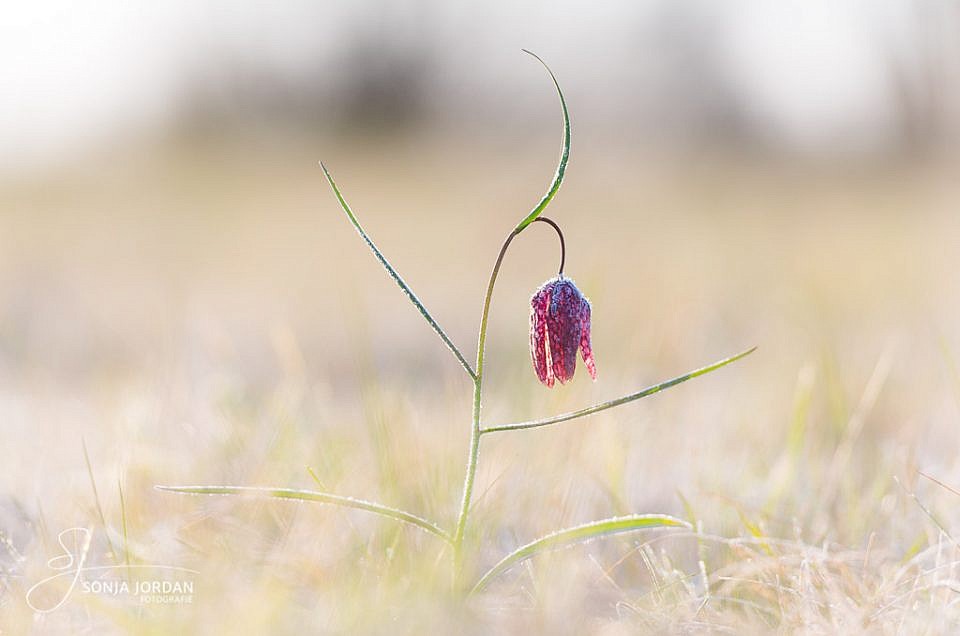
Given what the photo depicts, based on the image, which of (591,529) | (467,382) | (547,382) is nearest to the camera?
(591,529)

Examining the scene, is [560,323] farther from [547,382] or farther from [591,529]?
[591,529]

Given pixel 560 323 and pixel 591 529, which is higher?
pixel 560 323

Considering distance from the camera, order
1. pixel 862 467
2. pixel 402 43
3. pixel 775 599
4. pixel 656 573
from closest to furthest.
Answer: pixel 775 599, pixel 656 573, pixel 862 467, pixel 402 43

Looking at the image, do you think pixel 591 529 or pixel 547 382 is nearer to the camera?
pixel 591 529

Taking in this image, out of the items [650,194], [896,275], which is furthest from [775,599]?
[650,194]

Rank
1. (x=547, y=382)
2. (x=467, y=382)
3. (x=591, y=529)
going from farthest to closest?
(x=467, y=382)
(x=547, y=382)
(x=591, y=529)

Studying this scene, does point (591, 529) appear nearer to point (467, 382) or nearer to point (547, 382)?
point (547, 382)

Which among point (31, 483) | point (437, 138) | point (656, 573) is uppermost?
point (656, 573)

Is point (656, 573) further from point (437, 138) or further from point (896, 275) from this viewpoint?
point (437, 138)
